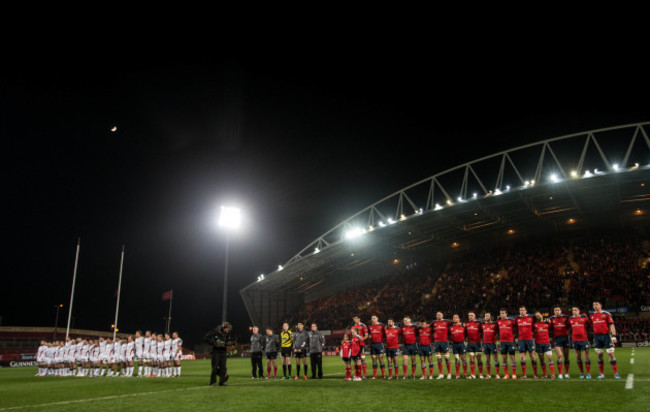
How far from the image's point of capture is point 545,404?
24.2ft

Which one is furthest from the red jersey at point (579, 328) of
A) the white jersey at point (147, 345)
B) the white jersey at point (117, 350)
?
the white jersey at point (117, 350)

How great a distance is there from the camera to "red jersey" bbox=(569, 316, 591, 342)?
1186cm

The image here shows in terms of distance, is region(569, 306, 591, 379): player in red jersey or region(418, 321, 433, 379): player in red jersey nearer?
region(569, 306, 591, 379): player in red jersey

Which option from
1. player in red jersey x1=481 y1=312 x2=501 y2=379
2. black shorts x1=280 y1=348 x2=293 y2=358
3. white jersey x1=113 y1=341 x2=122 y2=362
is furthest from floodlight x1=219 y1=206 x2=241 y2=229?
player in red jersey x1=481 y1=312 x2=501 y2=379

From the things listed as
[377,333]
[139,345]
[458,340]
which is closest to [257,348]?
[377,333]

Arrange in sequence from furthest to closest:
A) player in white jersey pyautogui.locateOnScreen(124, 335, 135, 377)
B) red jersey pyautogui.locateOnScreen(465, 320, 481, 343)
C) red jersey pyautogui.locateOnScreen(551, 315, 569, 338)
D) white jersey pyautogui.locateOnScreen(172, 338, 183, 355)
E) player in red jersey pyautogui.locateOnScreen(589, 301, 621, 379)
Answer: player in white jersey pyautogui.locateOnScreen(124, 335, 135, 377) < white jersey pyautogui.locateOnScreen(172, 338, 183, 355) < red jersey pyautogui.locateOnScreen(465, 320, 481, 343) < red jersey pyautogui.locateOnScreen(551, 315, 569, 338) < player in red jersey pyautogui.locateOnScreen(589, 301, 621, 379)

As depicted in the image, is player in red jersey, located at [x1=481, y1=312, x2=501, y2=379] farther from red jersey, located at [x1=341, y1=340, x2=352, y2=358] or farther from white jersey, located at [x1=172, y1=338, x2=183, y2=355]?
white jersey, located at [x1=172, y1=338, x2=183, y2=355]

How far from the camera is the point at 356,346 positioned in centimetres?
1339

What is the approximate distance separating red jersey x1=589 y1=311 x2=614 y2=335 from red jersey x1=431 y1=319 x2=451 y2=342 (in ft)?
13.0

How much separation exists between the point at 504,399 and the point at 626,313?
83.6 feet

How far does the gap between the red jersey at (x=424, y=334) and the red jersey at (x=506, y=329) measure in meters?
2.09

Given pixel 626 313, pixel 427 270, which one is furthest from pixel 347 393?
pixel 427 270

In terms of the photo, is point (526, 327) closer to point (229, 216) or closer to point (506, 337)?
point (506, 337)

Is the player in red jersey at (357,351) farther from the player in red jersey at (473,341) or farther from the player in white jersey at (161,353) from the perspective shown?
the player in white jersey at (161,353)
